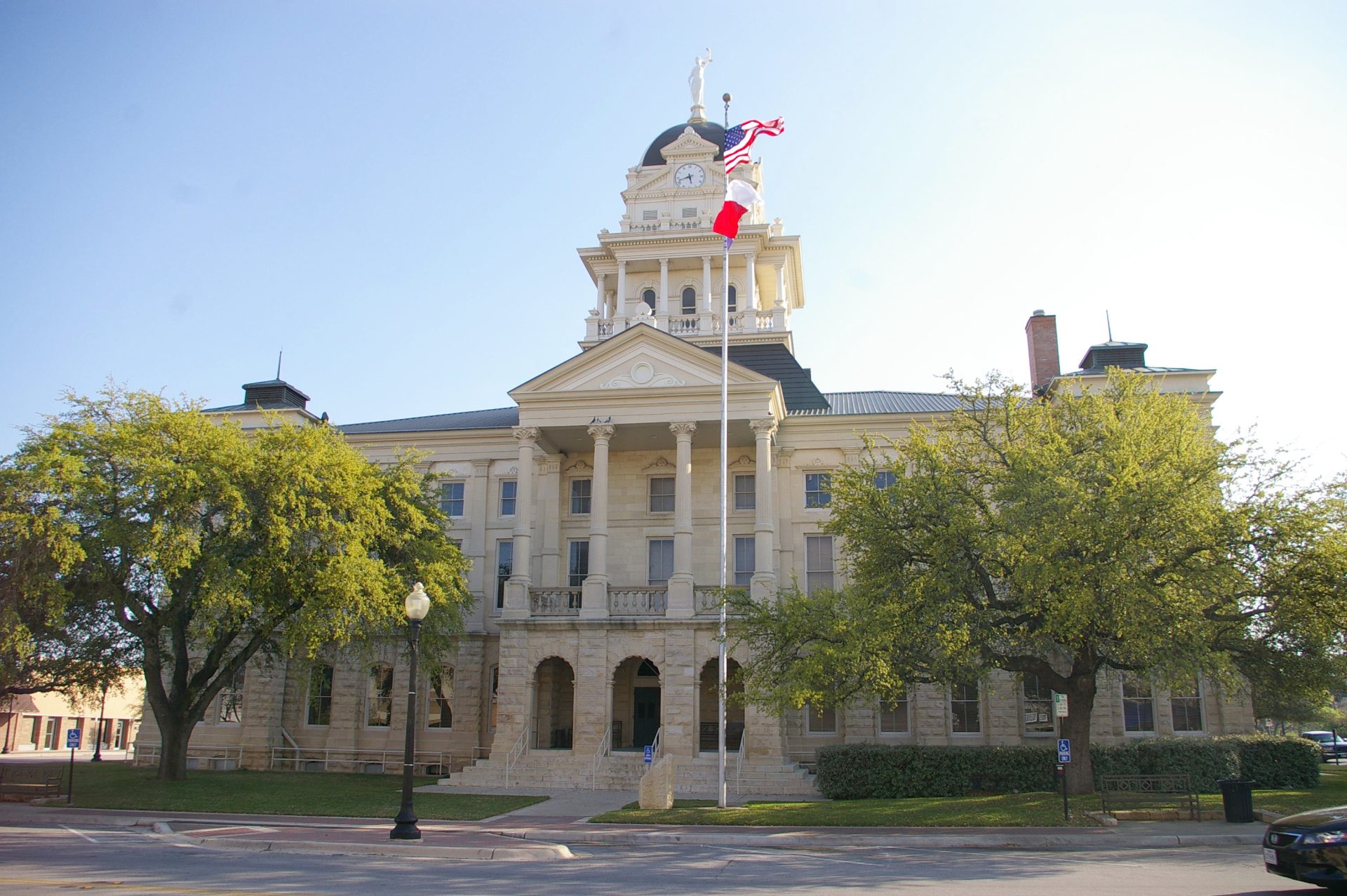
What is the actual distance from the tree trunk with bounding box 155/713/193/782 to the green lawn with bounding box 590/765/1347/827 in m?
14.1

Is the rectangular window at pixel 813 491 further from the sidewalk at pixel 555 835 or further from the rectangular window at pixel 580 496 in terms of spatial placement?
the sidewalk at pixel 555 835

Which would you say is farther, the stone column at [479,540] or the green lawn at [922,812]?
the stone column at [479,540]

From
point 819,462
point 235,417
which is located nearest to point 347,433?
point 235,417

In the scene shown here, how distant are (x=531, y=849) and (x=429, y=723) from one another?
2086 centimetres

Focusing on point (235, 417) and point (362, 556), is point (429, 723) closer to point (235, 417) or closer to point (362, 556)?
point (362, 556)

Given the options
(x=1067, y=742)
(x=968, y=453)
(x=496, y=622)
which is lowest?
(x=1067, y=742)

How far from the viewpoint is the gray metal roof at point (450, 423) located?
4025 centimetres

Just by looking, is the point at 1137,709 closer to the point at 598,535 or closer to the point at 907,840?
the point at 907,840

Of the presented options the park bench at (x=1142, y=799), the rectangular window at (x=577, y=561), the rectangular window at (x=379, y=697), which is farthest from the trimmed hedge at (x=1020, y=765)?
the rectangular window at (x=379, y=697)

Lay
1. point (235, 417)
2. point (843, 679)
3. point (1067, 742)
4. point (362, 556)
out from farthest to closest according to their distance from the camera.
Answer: point (235, 417) → point (362, 556) → point (843, 679) → point (1067, 742)

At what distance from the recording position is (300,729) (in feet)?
125

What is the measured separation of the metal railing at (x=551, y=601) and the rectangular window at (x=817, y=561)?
27.7 ft

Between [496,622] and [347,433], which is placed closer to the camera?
[496,622]

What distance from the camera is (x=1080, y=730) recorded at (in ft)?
78.8
